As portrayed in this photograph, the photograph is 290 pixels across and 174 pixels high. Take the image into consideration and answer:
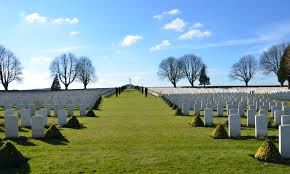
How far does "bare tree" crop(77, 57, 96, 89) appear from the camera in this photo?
11651 cm

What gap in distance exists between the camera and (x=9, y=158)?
10.0 m

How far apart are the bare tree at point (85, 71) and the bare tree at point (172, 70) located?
69.5 ft

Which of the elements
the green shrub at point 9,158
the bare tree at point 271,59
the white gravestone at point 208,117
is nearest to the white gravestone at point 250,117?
the white gravestone at point 208,117

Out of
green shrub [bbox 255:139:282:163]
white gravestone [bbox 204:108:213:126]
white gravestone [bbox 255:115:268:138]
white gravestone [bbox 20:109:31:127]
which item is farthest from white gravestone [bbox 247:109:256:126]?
white gravestone [bbox 20:109:31:127]

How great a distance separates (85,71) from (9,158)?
11029 cm

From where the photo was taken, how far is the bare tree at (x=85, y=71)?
382ft

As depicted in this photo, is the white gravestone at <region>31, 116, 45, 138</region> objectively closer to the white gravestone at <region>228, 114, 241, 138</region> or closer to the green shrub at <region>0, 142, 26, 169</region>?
the green shrub at <region>0, 142, 26, 169</region>

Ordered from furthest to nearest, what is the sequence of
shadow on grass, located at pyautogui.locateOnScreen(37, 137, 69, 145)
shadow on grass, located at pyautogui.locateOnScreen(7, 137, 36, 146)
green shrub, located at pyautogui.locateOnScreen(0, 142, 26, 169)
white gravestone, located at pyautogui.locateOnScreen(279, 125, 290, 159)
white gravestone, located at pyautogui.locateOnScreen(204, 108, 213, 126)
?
1. white gravestone, located at pyautogui.locateOnScreen(204, 108, 213, 126)
2. shadow on grass, located at pyautogui.locateOnScreen(37, 137, 69, 145)
3. shadow on grass, located at pyautogui.locateOnScreen(7, 137, 36, 146)
4. white gravestone, located at pyautogui.locateOnScreen(279, 125, 290, 159)
5. green shrub, located at pyautogui.locateOnScreen(0, 142, 26, 169)

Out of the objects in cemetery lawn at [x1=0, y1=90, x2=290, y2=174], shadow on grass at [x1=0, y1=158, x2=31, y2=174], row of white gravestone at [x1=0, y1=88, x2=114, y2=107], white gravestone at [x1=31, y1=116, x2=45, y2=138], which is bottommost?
shadow on grass at [x1=0, y1=158, x2=31, y2=174]

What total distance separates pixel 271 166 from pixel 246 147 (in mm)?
2447

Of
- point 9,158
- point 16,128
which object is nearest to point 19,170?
point 9,158

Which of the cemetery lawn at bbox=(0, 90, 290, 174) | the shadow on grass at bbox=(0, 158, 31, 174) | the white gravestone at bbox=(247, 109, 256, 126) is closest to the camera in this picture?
the shadow on grass at bbox=(0, 158, 31, 174)

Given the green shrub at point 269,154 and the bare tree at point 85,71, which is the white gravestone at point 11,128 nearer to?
the green shrub at point 269,154

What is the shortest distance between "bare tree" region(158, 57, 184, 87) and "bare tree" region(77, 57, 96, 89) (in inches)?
834
